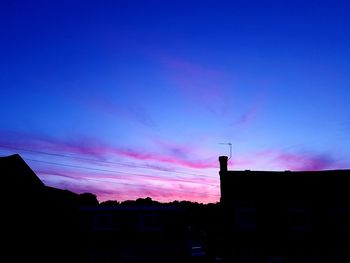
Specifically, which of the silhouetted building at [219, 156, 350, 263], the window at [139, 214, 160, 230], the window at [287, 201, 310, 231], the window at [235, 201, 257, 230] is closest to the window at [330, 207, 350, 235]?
the silhouetted building at [219, 156, 350, 263]

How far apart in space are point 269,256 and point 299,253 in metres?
2.38

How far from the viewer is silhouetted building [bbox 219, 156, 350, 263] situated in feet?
Result: 87.1

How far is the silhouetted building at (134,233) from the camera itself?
33.3 metres

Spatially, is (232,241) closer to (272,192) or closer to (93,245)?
(272,192)

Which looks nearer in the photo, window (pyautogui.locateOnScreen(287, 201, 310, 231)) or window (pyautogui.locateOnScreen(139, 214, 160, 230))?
window (pyautogui.locateOnScreen(287, 201, 310, 231))

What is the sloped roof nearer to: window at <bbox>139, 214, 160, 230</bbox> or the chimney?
window at <bbox>139, 214, 160, 230</bbox>

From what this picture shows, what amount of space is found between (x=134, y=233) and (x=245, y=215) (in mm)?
12435

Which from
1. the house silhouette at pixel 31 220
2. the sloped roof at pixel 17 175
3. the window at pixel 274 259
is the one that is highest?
the sloped roof at pixel 17 175

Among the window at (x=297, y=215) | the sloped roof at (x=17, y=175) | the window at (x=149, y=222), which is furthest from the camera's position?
the window at (x=149, y=222)

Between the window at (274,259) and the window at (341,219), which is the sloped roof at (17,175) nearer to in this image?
the window at (274,259)

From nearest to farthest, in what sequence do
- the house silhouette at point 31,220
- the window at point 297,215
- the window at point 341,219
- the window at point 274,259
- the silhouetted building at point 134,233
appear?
the window at point 274,259 → the window at point 341,219 → the window at point 297,215 → the house silhouette at point 31,220 → the silhouetted building at point 134,233

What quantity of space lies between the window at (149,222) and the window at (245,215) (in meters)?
9.86

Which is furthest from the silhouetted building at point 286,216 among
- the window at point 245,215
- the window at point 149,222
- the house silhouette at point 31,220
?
the house silhouette at point 31,220

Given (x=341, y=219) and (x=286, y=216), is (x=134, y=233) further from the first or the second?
(x=341, y=219)
